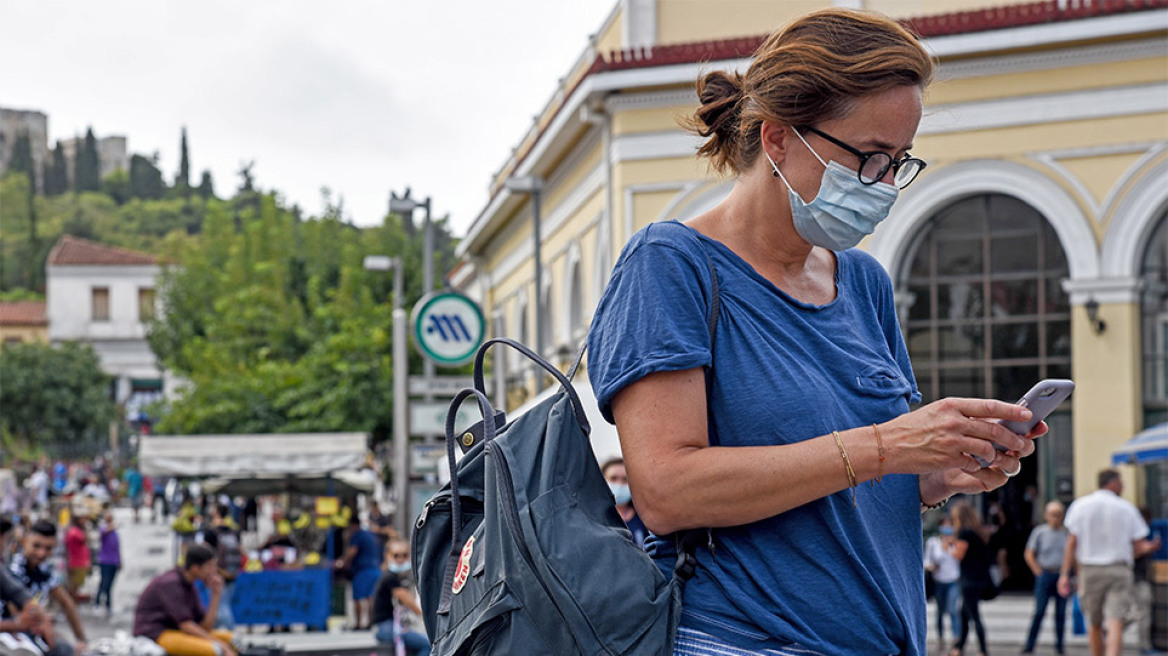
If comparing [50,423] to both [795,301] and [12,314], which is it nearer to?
[12,314]

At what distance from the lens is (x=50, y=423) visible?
266 ft

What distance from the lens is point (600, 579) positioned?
210cm

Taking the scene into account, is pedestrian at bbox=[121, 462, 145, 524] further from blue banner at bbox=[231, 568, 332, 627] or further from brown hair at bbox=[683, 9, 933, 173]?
brown hair at bbox=[683, 9, 933, 173]

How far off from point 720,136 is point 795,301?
314 millimetres

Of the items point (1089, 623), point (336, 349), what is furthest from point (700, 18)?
point (336, 349)

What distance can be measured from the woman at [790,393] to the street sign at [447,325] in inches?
691

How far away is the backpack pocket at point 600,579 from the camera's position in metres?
2.07

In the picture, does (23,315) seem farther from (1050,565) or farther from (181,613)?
(181,613)

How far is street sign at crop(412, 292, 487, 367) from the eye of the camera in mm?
19906

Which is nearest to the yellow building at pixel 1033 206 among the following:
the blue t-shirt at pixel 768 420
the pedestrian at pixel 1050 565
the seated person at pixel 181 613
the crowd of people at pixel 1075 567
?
the crowd of people at pixel 1075 567

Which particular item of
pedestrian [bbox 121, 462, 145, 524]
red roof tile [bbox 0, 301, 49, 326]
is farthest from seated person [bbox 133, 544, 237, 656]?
red roof tile [bbox 0, 301, 49, 326]

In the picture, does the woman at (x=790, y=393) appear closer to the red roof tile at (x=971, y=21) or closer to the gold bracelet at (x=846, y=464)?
the gold bracelet at (x=846, y=464)

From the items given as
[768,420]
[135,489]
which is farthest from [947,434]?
[135,489]

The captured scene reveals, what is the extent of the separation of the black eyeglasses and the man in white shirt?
42.5 feet
